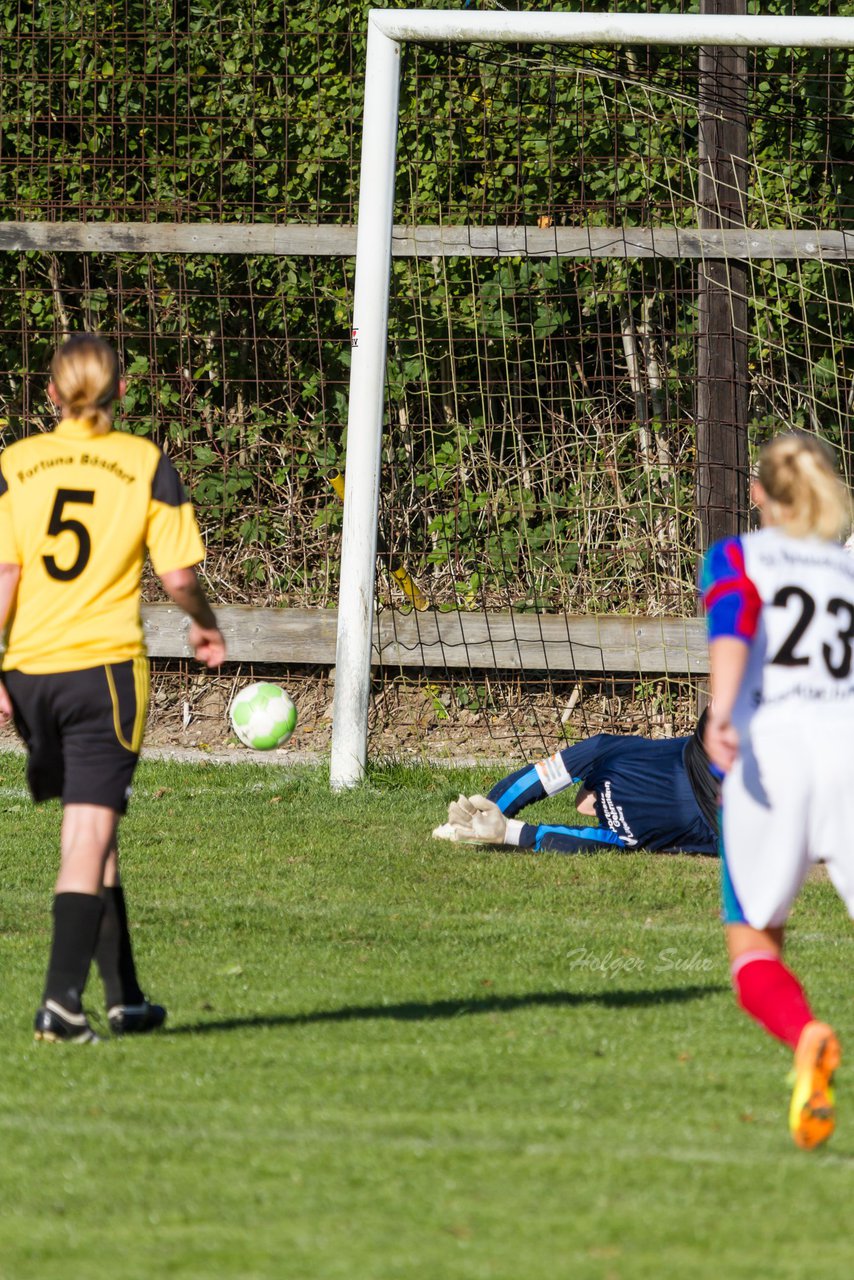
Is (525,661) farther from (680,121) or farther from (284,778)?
(680,121)

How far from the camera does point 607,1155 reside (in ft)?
11.8

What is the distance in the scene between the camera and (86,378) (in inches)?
175

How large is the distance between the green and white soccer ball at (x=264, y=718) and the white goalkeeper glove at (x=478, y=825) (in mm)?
1021

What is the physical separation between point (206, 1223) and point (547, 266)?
8.80 meters

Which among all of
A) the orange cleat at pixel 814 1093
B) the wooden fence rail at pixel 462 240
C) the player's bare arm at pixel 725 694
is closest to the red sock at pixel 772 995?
the orange cleat at pixel 814 1093

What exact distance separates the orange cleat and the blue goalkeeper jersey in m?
3.73

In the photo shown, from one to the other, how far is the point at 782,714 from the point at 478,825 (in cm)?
381

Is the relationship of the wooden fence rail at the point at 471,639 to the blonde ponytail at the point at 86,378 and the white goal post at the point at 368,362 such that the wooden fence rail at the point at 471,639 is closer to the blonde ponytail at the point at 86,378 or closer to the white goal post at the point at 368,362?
the white goal post at the point at 368,362

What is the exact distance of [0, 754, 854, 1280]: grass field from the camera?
10.2 ft

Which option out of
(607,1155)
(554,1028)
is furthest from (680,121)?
(607,1155)

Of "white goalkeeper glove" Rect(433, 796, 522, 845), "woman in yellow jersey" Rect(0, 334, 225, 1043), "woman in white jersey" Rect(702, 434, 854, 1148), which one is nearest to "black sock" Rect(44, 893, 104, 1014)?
"woman in yellow jersey" Rect(0, 334, 225, 1043)

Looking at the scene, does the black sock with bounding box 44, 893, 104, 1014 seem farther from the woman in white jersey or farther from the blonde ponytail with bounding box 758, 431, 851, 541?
the blonde ponytail with bounding box 758, 431, 851, 541

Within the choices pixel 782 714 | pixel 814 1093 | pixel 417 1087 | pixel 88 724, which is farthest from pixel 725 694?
pixel 88 724

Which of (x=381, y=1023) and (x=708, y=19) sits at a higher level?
(x=708, y=19)
